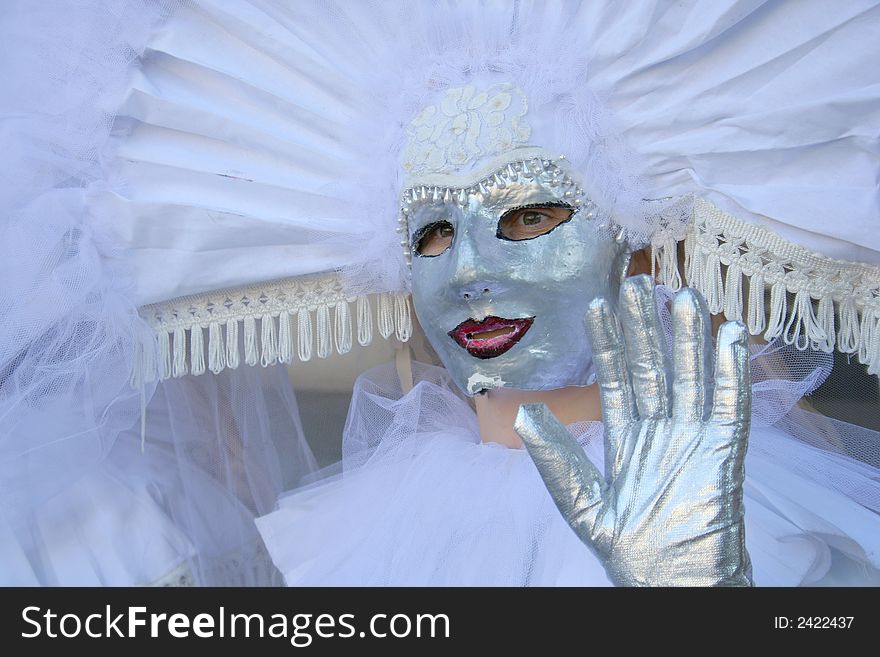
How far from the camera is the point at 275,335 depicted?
1681 mm

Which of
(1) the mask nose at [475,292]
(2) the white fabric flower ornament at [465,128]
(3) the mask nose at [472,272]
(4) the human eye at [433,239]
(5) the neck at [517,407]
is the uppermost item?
(2) the white fabric flower ornament at [465,128]

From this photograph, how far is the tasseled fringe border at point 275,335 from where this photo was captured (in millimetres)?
1659

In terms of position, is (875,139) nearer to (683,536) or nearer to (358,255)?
(683,536)

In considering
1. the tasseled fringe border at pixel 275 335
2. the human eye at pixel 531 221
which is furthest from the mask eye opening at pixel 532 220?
the tasseled fringe border at pixel 275 335

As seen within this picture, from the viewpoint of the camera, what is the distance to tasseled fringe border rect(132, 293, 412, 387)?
166cm

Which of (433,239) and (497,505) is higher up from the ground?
(433,239)

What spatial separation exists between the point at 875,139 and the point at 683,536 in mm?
652

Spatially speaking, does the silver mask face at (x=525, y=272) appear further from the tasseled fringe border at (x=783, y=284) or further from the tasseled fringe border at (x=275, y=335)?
the tasseled fringe border at (x=275, y=335)

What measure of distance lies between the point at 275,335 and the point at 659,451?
0.85 meters

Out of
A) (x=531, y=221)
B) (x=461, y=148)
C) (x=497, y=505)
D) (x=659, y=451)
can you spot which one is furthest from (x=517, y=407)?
(x=659, y=451)

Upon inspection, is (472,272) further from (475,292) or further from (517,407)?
(517,407)

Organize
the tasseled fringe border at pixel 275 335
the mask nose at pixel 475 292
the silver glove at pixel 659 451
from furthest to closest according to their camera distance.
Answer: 1. the tasseled fringe border at pixel 275 335
2. the mask nose at pixel 475 292
3. the silver glove at pixel 659 451

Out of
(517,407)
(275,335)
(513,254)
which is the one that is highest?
(513,254)
